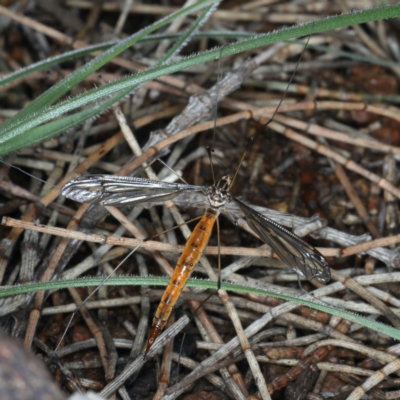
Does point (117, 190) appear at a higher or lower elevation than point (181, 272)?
higher

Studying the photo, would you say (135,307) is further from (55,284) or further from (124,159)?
(124,159)

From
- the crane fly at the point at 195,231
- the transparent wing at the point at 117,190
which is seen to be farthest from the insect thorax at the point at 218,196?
the transparent wing at the point at 117,190

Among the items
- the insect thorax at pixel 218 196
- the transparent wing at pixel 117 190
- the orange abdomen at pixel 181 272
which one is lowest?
the orange abdomen at pixel 181 272

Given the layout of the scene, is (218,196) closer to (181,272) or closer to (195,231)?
(195,231)

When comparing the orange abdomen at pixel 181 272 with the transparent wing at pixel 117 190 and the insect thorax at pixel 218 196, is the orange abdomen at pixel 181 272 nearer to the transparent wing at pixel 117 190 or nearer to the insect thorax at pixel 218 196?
the insect thorax at pixel 218 196

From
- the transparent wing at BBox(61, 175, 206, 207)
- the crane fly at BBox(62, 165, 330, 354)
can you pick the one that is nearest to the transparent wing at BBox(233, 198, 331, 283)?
the crane fly at BBox(62, 165, 330, 354)

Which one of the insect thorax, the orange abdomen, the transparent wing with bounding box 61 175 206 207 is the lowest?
the orange abdomen

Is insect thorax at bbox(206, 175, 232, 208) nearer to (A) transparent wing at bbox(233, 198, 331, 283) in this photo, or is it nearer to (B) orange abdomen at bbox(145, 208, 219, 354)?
(B) orange abdomen at bbox(145, 208, 219, 354)

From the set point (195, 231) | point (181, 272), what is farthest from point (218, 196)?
point (181, 272)
